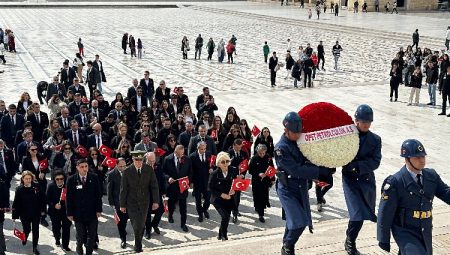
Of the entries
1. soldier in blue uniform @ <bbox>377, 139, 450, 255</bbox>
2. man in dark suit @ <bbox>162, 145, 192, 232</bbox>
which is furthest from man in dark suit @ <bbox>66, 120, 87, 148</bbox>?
soldier in blue uniform @ <bbox>377, 139, 450, 255</bbox>

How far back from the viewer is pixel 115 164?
9.40 m

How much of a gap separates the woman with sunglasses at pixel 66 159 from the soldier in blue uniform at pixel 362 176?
491cm

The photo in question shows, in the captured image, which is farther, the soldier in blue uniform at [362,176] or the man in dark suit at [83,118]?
the man in dark suit at [83,118]

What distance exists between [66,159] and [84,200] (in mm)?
1868

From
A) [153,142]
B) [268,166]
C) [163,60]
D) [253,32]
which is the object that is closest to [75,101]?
[153,142]

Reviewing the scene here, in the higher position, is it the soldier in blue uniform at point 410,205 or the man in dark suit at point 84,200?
the soldier in blue uniform at point 410,205

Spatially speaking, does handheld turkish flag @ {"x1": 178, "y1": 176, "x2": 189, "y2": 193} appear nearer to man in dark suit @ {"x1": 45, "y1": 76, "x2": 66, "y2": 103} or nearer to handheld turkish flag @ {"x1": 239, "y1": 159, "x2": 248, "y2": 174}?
handheld turkish flag @ {"x1": 239, "y1": 159, "x2": 248, "y2": 174}

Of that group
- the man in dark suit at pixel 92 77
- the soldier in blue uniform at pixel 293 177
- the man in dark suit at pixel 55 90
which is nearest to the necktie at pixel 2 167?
the soldier in blue uniform at pixel 293 177

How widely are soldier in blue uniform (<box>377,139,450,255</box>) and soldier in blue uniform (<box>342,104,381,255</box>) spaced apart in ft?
1.96

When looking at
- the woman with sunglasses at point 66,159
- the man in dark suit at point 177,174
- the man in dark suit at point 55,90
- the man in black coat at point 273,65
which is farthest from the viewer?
the man in black coat at point 273,65

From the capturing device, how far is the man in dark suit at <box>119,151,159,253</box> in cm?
751

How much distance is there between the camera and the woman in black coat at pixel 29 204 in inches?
315

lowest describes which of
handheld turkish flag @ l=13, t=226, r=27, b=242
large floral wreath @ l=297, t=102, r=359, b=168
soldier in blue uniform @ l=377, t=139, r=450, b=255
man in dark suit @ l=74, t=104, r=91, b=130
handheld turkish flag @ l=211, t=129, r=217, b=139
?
handheld turkish flag @ l=13, t=226, r=27, b=242

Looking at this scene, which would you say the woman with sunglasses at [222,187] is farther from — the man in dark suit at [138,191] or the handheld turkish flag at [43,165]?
the handheld turkish flag at [43,165]
